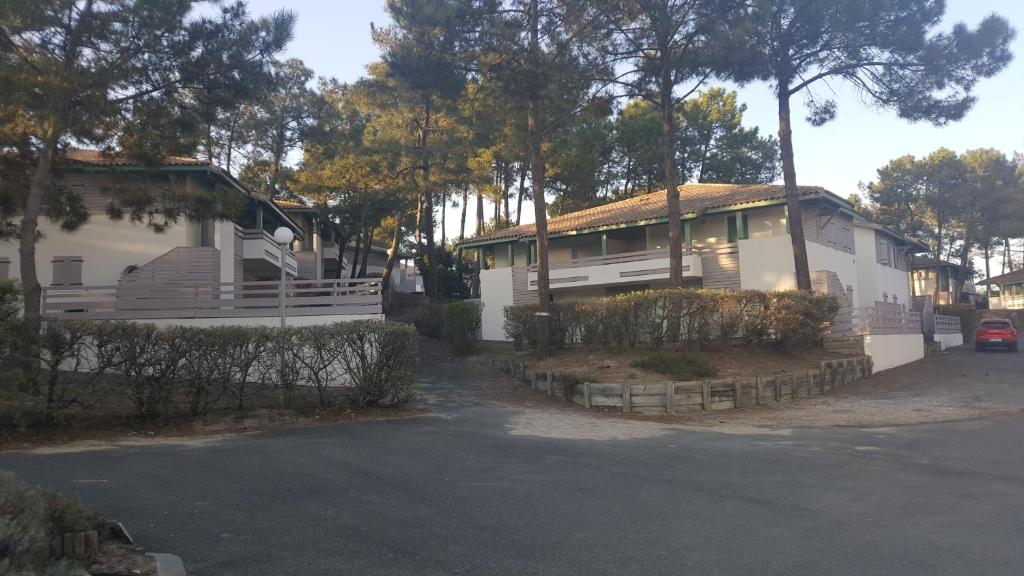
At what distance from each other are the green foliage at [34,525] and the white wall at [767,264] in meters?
23.6

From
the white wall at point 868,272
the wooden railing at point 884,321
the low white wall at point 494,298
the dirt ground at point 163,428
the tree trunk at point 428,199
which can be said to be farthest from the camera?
the tree trunk at point 428,199

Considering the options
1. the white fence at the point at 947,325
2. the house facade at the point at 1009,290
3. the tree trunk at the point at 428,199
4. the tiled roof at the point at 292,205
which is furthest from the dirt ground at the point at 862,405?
the house facade at the point at 1009,290

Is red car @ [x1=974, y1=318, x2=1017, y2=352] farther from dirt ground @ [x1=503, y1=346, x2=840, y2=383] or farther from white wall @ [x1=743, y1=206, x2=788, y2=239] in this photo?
dirt ground @ [x1=503, y1=346, x2=840, y2=383]

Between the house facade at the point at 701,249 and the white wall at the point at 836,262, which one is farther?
the white wall at the point at 836,262

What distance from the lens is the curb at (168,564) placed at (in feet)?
15.4

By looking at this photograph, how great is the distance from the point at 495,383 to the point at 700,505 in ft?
39.5

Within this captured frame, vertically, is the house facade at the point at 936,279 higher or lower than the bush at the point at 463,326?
higher

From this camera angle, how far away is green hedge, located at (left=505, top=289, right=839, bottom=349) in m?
17.9

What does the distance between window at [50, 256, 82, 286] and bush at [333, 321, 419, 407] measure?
39.2 ft

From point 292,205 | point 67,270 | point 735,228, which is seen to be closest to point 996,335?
point 735,228

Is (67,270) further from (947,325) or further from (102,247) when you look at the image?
(947,325)

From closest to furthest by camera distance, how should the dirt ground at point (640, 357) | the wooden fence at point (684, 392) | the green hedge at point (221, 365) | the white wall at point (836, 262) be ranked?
the green hedge at point (221, 365) → the wooden fence at point (684, 392) → the dirt ground at point (640, 357) → the white wall at point (836, 262)

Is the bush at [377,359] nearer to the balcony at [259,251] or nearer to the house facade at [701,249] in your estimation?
the balcony at [259,251]

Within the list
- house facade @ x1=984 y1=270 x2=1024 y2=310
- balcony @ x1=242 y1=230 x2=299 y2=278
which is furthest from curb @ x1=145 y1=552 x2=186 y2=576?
house facade @ x1=984 y1=270 x2=1024 y2=310
